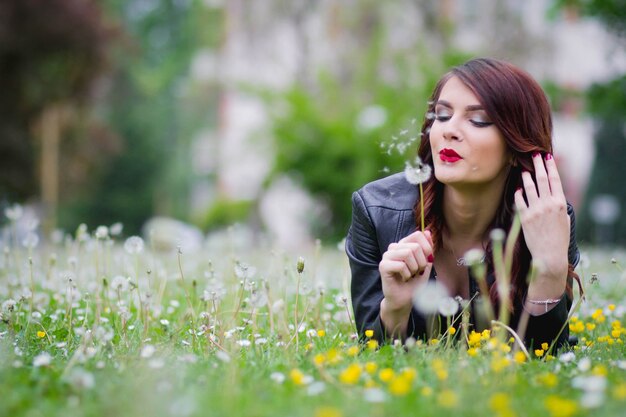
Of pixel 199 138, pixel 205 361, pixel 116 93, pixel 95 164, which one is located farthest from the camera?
pixel 199 138

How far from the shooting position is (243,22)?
713 inches

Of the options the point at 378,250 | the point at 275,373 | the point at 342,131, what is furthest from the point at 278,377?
the point at 342,131

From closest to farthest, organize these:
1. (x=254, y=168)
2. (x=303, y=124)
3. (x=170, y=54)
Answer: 1. (x=303, y=124)
2. (x=254, y=168)
3. (x=170, y=54)

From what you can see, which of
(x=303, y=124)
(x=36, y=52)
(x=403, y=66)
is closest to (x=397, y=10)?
(x=403, y=66)

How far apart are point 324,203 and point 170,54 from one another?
64.8 feet

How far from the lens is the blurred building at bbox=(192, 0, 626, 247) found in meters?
14.9

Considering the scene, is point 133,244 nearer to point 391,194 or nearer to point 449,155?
point 391,194

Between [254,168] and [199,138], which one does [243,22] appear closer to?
[254,168]

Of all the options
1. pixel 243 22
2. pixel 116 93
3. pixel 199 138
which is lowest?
pixel 199 138

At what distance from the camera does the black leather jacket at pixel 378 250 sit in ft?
9.23

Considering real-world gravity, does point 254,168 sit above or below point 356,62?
below

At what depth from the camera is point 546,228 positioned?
261cm

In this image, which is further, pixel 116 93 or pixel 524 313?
pixel 116 93

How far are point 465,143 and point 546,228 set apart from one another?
0.41m
